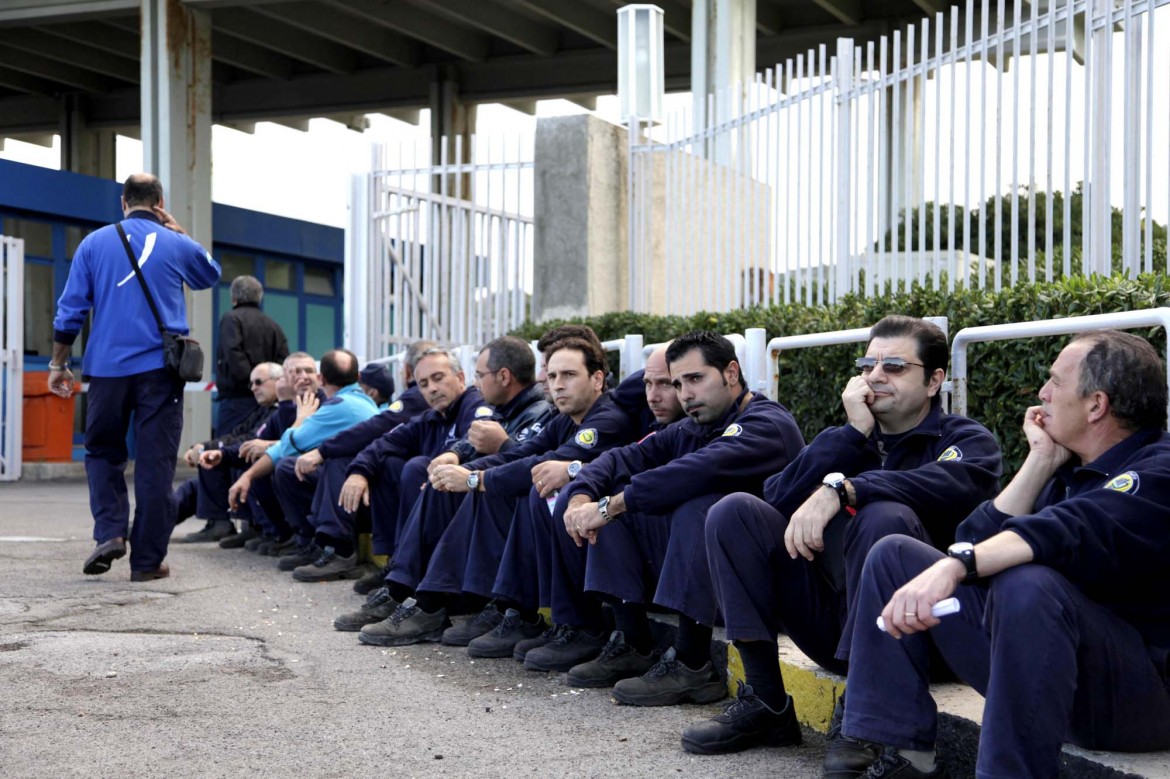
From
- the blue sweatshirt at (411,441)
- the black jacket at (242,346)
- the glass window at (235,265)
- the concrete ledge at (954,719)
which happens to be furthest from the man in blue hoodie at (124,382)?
the glass window at (235,265)

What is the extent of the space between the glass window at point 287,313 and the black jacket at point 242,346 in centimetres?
1151

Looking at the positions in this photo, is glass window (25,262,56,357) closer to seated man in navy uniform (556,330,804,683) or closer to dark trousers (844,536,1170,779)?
seated man in navy uniform (556,330,804,683)

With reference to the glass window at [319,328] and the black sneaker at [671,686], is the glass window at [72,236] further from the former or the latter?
the black sneaker at [671,686]

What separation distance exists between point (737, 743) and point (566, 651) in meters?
1.28

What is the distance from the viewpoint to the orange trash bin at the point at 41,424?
16.2m

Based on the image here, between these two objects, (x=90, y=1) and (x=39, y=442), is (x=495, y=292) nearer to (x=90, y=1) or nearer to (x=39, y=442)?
(x=39, y=442)

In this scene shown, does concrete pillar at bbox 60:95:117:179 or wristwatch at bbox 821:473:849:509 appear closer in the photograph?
wristwatch at bbox 821:473:849:509

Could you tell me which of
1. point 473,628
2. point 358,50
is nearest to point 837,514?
point 473,628

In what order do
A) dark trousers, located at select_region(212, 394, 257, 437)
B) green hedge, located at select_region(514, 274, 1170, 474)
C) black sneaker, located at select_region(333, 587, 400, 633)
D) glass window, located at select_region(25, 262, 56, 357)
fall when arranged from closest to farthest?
1. green hedge, located at select_region(514, 274, 1170, 474)
2. black sneaker, located at select_region(333, 587, 400, 633)
3. dark trousers, located at select_region(212, 394, 257, 437)
4. glass window, located at select_region(25, 262, 56, 357)

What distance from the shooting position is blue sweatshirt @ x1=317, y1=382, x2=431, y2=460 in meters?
7.54

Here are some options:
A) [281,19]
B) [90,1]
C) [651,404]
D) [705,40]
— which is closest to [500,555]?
[651,404]

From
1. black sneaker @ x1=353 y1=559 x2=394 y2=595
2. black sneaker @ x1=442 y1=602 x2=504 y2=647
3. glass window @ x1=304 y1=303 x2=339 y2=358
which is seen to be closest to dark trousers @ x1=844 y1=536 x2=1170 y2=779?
black sneaker @ x1=442 y1=602 x2=504 y2=647

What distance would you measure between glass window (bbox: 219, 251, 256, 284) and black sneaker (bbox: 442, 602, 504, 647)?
674 inches

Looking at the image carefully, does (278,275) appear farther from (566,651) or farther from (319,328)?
(566,651)
